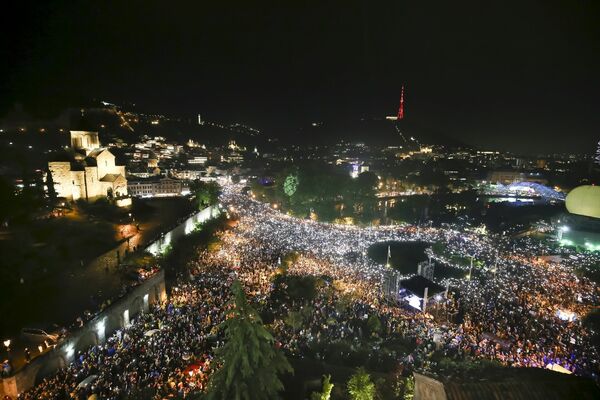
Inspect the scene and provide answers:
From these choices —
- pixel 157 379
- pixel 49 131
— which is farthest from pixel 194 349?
pixel 49 131

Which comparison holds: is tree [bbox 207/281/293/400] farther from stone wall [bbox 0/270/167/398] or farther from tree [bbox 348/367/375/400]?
stone wall [bbox 0/270/167/398]

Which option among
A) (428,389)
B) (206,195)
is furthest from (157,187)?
(428,389)

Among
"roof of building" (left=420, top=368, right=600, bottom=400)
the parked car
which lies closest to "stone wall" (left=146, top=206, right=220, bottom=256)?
the parked car

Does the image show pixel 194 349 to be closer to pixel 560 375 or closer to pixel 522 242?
pixel 560 375

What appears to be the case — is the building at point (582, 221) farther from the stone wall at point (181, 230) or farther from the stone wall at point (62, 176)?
the stone wall at point (62, 176)

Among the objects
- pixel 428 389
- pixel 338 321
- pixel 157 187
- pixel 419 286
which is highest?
pixel 428 389

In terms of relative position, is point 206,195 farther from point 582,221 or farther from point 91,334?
point 582,221
